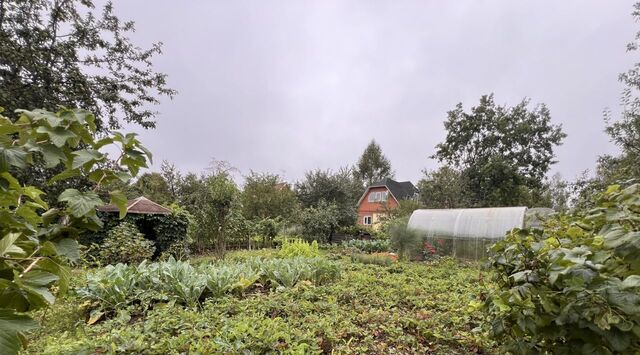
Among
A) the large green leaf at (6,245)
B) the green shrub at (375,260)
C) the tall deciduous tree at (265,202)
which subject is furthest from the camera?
the tall deciduous tree at (265,202)

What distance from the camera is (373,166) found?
42.9 meters

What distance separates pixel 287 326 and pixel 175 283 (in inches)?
80.8

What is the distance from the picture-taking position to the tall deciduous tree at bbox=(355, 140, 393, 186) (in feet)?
140

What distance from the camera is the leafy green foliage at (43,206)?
2.48 feet

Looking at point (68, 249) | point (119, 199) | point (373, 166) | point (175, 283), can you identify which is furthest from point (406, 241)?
point (373, 166)

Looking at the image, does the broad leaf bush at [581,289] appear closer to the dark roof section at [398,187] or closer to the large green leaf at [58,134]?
the large green leaf at [58,134]

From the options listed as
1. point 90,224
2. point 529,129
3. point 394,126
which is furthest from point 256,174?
point 529,129

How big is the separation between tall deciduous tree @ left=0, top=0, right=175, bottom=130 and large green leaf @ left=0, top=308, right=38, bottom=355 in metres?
9.57

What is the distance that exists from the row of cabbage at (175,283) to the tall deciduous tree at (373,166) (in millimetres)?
38011

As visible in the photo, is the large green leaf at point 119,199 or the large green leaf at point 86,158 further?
the large green leaf at point 119,199

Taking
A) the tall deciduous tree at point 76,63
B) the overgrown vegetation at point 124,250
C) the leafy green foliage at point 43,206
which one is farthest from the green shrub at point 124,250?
the leafy green foliage at point 43,206

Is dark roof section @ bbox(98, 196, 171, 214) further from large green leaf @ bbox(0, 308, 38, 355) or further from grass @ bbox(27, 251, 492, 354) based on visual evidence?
large green leaf @ bbox(0, 308, 38, 355)

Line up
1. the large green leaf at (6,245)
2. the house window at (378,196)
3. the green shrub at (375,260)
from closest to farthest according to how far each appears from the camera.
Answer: the large green leaf at (6,245), the green shrub at (375,260), the house window at (378,196)

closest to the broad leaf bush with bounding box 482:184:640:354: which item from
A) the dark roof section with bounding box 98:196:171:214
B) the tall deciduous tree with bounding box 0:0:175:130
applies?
the tall deciduous tree with bounding box 0:0:175:130
